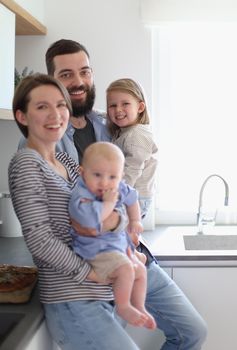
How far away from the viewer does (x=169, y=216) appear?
9.07ft

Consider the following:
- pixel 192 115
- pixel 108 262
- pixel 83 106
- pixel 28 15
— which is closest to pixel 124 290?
pixel 108 262

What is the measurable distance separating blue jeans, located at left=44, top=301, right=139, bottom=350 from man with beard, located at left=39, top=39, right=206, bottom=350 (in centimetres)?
48

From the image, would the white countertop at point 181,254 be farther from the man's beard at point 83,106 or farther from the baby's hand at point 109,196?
the baby's hand at point 109,196

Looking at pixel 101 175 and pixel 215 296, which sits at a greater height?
pixel 101 175

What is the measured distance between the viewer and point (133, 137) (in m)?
1.82

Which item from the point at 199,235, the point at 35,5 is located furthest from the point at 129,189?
the point at 35,5

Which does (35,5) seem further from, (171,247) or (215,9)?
(171,247)

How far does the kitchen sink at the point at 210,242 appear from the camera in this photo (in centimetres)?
254

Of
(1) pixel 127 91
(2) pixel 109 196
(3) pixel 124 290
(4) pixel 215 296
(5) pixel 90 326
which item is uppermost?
(1) pixel 127 91

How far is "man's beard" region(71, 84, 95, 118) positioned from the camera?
1.83 meters

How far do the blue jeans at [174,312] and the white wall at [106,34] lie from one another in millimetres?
1101

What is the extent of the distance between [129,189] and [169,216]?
1.32 m

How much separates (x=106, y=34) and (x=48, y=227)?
5.18ft

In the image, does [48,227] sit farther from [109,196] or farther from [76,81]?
[76,81]
